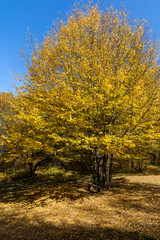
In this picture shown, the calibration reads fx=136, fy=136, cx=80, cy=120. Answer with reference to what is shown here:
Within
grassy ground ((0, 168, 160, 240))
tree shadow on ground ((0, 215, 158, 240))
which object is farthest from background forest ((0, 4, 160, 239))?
tree shadow on ground ((0, 215, 158, 240))

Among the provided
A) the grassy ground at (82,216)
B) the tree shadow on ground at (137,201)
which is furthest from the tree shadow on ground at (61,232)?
the tree shadow on ground at (137,201)

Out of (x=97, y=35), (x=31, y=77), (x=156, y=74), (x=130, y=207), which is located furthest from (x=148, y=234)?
(x=97, y=35)

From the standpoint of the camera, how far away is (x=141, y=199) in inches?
255

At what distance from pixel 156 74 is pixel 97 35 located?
416cm

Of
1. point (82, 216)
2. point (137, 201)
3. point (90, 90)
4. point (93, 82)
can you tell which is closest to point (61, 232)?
point (82, 216)

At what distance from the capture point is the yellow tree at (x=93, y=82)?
6.03m

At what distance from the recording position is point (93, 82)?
700cm

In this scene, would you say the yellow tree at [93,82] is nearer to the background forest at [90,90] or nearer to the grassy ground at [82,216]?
the background forest at [90,90]

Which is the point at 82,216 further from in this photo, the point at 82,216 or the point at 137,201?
the point at 137,201

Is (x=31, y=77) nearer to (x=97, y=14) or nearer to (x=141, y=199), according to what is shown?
(x=97, y=14)

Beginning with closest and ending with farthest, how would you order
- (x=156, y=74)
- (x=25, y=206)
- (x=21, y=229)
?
1. (x=21, y=229)
2. (x=25, y=206)
3. (x=156, y=74)

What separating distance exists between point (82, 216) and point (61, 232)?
47.7 inches

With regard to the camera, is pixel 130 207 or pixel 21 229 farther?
pixel 130 207

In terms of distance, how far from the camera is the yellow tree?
6031 mm
